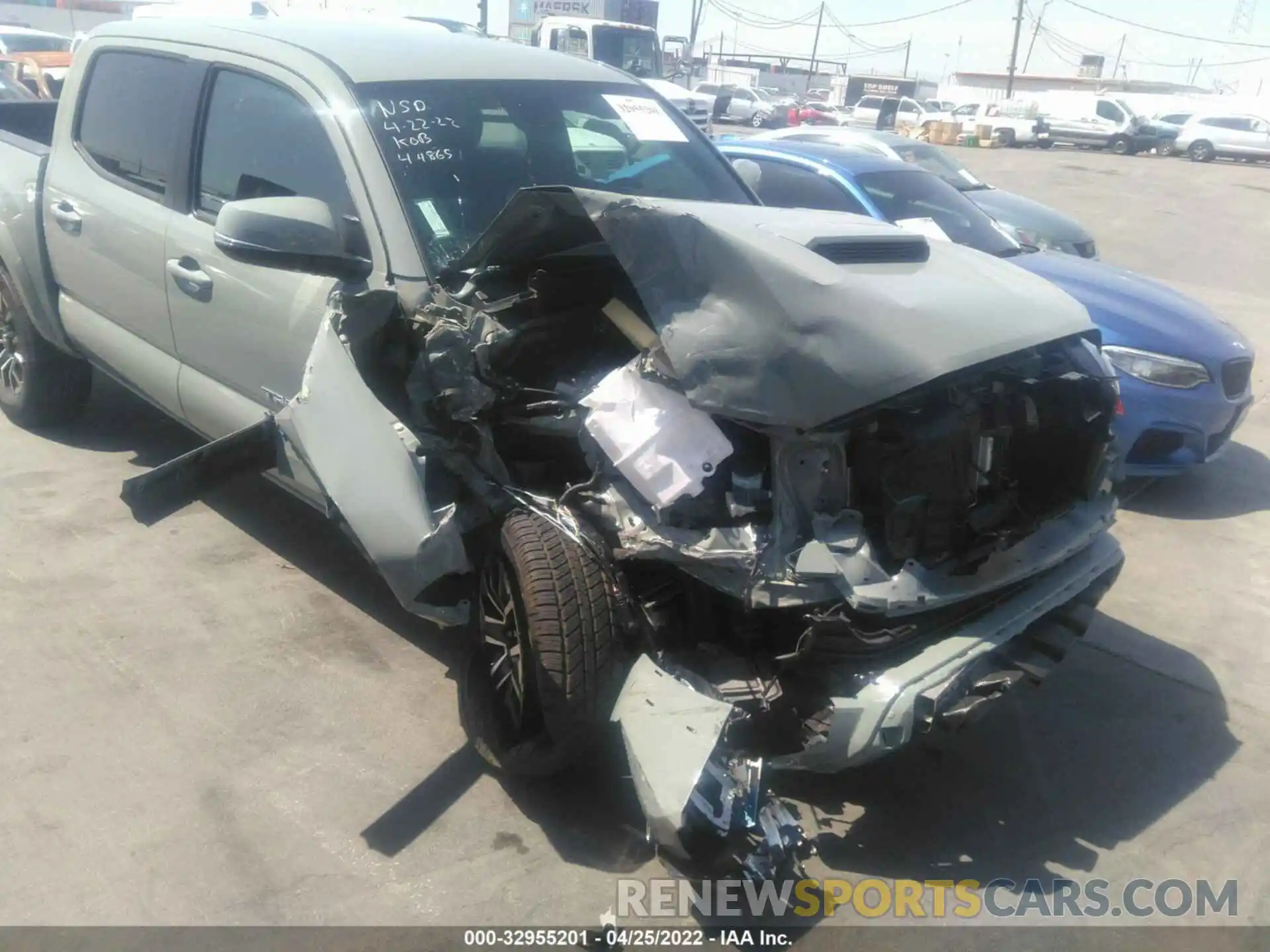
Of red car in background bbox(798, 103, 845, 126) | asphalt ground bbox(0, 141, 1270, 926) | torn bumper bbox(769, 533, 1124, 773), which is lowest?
red car in background bbox(798, 103, 845, 126)

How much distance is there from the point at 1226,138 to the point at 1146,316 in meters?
29.2

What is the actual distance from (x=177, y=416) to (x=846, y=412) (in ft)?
10.1

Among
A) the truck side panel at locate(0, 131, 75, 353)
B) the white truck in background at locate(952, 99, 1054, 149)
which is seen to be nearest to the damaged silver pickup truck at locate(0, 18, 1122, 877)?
the truck side panel at locate(0, 131, 75, 353)

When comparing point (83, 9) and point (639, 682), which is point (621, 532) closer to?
point (639, 682)

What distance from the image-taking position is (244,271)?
374 centimetres

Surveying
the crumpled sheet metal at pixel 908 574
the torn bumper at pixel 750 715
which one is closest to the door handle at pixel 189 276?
the torn bumper at pixel 750 715

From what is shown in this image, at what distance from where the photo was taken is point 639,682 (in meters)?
2.66

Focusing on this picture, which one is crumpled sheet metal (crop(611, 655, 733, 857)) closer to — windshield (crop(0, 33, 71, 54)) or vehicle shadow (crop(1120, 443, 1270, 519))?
vehicle shadow (crop(1120, 443, 1270, 519))

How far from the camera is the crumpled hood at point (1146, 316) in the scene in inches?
208

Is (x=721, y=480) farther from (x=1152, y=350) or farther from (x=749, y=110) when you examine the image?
(x=749, y=110)

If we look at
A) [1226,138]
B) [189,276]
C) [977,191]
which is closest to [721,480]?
[189,276]

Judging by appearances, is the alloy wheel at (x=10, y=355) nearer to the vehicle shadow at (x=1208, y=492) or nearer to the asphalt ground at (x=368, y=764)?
the asphalt ground at (x=368, y=764)

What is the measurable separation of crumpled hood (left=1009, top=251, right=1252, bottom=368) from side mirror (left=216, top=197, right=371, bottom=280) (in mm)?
3585

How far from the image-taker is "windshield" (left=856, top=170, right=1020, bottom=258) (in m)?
6.41
